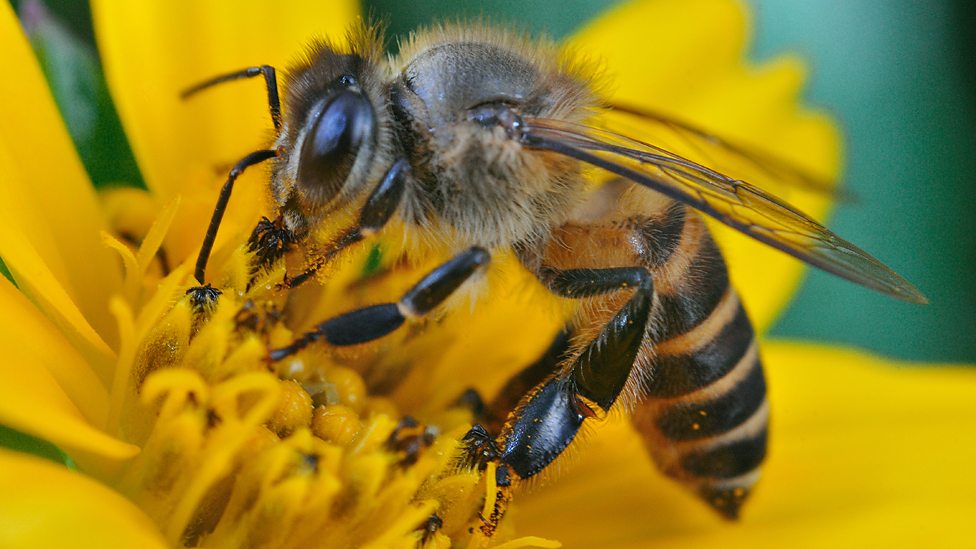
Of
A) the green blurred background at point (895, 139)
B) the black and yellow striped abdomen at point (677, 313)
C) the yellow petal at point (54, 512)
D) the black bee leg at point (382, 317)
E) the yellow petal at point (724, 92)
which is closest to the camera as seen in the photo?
the yellow petal at point (54, 512)

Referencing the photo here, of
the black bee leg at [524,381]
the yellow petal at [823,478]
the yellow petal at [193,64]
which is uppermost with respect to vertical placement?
the yellow petal at [193,64]

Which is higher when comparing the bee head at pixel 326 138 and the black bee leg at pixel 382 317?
the bee head at pixel 326 138

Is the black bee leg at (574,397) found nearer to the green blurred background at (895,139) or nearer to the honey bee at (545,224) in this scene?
the honey bee at (545,224)

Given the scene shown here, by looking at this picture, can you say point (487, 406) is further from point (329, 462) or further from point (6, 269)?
point (6, 269)

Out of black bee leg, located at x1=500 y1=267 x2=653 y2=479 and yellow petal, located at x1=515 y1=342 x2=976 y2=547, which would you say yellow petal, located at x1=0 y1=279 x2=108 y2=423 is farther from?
yellow petal, located at x1=515 y1=342 x2=976 y2=547

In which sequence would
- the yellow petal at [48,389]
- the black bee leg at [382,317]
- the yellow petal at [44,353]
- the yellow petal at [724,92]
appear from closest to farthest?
the yellow petal at [48,389], the yellow petal at [44,353], the black bee leg at [382,317], the yellow petal at [724,92]

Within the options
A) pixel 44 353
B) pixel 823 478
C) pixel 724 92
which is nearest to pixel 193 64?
pixel 44 353

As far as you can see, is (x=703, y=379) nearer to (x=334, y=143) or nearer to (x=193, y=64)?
(x=334, y=143)

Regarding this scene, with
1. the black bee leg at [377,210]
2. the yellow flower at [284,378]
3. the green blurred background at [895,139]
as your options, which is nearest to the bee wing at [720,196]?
the black bee leg at [377,210]
